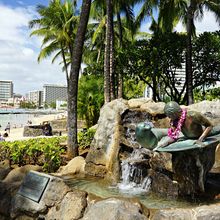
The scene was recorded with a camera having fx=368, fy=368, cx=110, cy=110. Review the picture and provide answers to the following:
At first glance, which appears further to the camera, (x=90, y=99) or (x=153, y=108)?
(x=90, y=99)

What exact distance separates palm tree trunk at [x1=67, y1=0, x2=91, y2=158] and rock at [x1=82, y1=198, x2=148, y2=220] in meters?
6.55

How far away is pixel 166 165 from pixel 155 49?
1461 cm

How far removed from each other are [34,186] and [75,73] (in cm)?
610

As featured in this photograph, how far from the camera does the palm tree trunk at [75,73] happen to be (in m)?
12.0

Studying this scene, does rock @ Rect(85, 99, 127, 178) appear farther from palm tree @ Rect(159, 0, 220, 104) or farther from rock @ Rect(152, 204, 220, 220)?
palm tree @ Rect(159, 0, 220, 104)

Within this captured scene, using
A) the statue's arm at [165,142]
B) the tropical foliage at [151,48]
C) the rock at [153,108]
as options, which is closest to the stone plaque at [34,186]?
the statue's arm at [165,142]

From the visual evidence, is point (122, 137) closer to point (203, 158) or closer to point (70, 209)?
point (203, 158)

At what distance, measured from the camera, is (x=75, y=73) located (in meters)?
11.9

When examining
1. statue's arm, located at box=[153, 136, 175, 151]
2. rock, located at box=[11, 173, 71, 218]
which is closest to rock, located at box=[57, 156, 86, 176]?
rock, located at box=[11, 173, 71, 218]

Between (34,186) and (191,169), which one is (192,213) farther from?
(34,186)

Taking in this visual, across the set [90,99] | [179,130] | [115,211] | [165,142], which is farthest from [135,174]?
[90,99]

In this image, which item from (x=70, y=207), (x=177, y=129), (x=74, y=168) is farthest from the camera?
(x=74, y=168)

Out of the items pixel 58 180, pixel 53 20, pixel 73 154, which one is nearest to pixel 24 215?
pixel 58 180

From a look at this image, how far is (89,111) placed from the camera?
2822 cm
